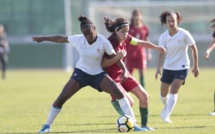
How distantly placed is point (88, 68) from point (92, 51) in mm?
307

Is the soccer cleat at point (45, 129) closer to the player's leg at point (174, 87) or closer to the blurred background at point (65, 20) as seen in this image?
the player's leg at point (174, 87)

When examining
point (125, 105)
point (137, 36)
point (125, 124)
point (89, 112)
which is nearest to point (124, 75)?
point (125, 105)

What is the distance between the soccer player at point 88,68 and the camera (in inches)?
436

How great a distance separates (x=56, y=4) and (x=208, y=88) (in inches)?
902

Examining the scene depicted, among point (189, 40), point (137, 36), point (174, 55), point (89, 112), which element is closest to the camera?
point (189, 40)

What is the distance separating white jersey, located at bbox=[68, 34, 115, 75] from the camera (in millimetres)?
11070

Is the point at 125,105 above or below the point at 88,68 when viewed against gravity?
below

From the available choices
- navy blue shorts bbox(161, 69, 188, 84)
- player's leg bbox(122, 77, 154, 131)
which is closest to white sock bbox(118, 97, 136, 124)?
player's leg bbox(122, 77, 154, 131)

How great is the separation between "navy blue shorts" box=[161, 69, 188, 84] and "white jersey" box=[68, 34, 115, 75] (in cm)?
234

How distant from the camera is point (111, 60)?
11219mm

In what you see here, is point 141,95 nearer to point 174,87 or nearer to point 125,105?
point 125,105

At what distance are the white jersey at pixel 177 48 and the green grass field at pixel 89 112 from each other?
106 centimetres

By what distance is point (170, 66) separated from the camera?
1330 centimetres

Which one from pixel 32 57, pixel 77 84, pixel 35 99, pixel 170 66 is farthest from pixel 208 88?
pixel 32 57
